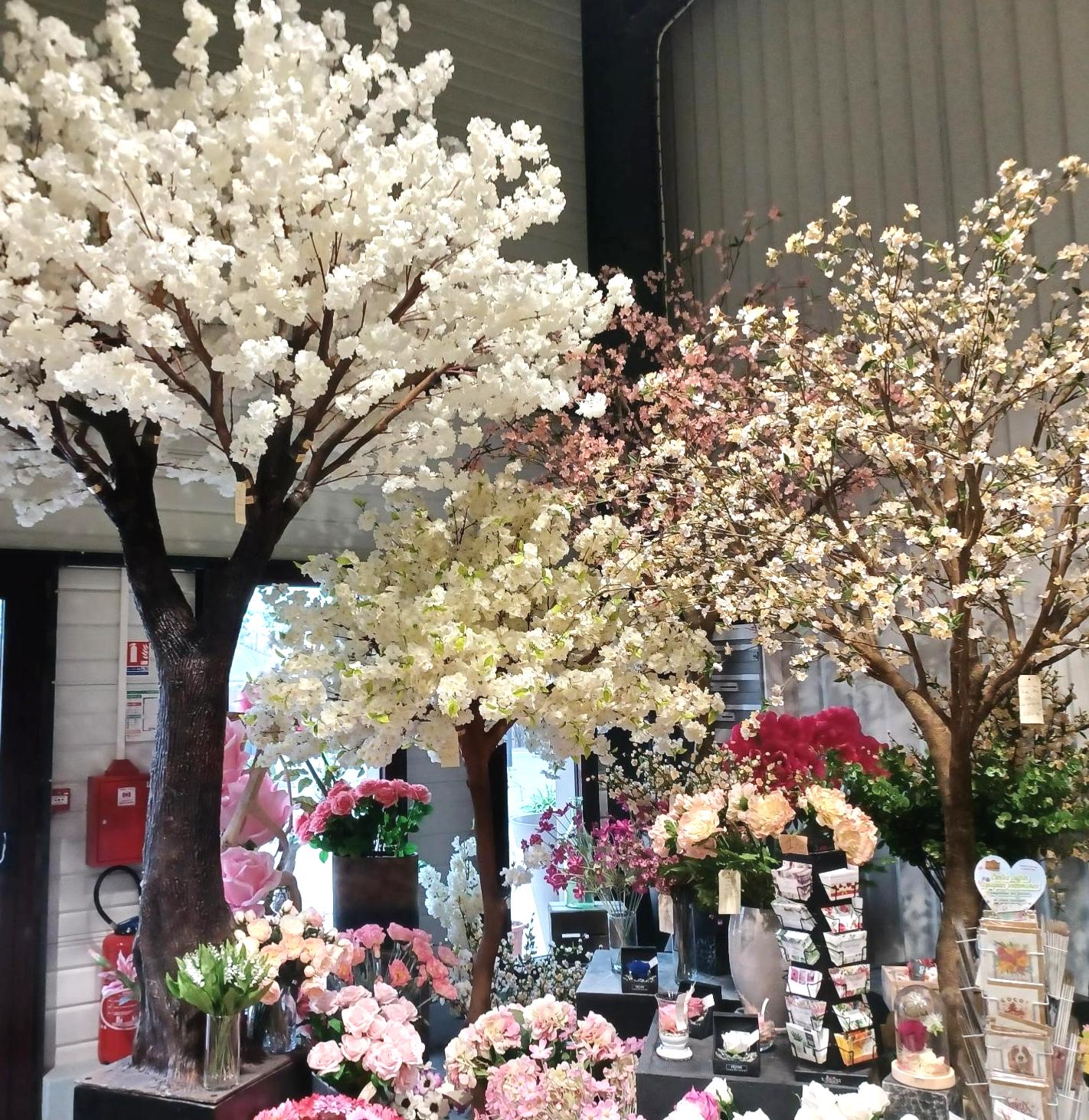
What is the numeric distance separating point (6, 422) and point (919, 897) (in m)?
3.14

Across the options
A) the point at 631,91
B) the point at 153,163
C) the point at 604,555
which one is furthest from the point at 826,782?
the point at 631,91

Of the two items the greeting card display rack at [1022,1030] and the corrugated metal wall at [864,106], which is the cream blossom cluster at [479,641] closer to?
the greeting card display rack at [1022,1030]

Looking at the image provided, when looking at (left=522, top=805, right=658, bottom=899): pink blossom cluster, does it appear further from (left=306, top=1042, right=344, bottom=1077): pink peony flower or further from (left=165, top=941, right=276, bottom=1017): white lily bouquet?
(left=165, top=941, right=276, bottom=1017): white lily bouquet

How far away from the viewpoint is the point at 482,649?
87.6 inches

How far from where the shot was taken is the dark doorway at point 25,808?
3.26 metres

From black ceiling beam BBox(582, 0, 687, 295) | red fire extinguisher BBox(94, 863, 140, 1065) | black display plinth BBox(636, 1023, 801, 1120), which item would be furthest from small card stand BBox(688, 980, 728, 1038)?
black ceiling beam BBox(582, 0, 687, 295)

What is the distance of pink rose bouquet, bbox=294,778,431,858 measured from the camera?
270 cm

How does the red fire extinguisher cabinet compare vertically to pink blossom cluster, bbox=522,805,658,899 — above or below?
above

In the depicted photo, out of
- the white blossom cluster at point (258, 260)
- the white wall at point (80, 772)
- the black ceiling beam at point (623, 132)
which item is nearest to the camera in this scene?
the white blossom cluster at point (258, 260)

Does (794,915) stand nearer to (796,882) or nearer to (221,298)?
(796,882)

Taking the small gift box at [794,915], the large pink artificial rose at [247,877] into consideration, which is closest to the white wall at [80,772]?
the large pink artificial rose at [247,877]

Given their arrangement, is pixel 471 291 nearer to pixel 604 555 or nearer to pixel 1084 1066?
pixel 604 555

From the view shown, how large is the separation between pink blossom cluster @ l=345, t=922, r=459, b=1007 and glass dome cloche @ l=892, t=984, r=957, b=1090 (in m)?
1.04

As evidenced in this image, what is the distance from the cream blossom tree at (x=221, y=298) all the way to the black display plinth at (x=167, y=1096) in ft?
0.21
